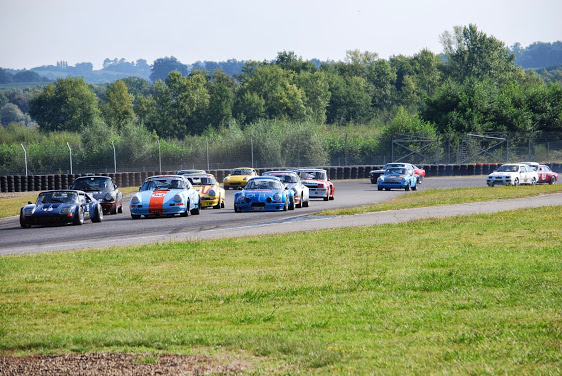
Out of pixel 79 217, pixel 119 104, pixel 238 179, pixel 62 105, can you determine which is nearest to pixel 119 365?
pixel 79 217

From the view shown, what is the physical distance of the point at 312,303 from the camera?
952 cm

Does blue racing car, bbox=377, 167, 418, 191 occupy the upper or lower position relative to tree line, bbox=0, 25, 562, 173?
lower

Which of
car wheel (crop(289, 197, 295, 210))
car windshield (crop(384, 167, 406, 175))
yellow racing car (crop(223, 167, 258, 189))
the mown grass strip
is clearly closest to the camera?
the mown grass strip

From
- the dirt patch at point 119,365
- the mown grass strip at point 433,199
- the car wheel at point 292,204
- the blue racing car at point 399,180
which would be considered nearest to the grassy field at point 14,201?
the car wheel at point 292,204

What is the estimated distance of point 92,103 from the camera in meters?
121

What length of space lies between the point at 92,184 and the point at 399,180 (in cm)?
1805

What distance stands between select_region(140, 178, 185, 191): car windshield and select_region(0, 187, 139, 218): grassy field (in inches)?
230

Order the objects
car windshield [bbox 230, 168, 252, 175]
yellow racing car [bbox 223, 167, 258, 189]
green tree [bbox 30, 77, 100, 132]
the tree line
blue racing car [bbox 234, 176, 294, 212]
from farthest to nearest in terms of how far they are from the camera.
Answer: green tree [bbox 30, 77, 100, 132]
the tree line
car windshield [bbox 230, 168, 252, 175]
yellow racing car [bbox 223, 167, 258, 189]
blue racing car [bbox 234, 176, 294, 212]

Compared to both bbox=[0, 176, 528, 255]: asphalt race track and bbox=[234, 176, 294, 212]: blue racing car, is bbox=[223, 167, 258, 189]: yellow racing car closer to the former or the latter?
bbox=[0, 176, 528, 255]: asphalt race track

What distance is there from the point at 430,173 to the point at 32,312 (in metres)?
53.6

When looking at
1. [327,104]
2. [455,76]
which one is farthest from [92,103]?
[455,76]

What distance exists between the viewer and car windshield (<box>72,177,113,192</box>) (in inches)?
1068

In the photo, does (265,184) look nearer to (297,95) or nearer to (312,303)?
(312,303)

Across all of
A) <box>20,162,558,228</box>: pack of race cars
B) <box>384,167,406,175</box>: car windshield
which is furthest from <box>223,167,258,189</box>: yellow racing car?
<box>20,162,558,228</box>: pack of race cars
